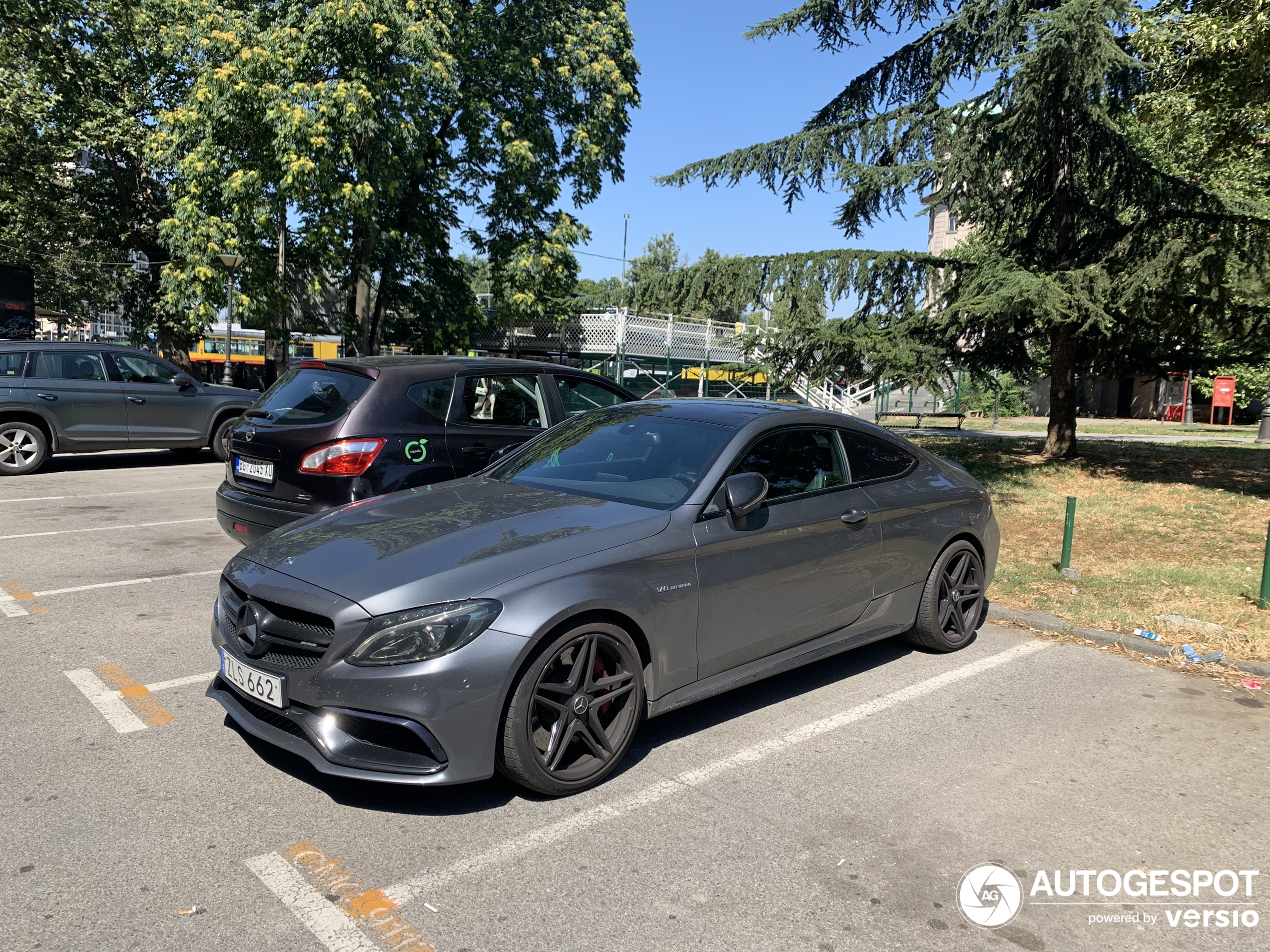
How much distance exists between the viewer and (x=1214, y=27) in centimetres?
916

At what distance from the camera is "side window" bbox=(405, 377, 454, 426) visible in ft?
21.3

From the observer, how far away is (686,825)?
11.4 ft

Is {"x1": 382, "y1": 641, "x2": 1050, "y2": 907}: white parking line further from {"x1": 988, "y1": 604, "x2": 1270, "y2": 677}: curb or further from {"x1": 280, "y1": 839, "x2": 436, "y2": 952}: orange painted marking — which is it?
{"x1": 988, "y1": 604, "x2": 1270, "y2": 677}: curb

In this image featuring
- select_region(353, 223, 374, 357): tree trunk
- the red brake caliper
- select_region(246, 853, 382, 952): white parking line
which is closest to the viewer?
select_region(246, 853, 382, 952): white parking line

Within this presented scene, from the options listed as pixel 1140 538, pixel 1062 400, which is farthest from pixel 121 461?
pixel 1062 400

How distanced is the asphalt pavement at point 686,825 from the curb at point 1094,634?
0.33m

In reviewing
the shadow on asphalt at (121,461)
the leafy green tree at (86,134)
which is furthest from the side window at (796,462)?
the leafy green tree at (86,134)

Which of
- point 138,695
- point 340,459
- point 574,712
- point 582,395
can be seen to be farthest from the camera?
point 582,395

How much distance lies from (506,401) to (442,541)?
11.3ft

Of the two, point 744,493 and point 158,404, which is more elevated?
point 744,493

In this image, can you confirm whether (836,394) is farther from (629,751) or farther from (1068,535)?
(629,751)

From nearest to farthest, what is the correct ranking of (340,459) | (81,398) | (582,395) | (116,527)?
(340,459)
(582,395)
(116,527)
(81,398)

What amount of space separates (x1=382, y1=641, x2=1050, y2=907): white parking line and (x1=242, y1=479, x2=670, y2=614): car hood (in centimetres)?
89

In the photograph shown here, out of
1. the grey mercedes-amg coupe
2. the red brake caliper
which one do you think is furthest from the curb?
the red brake caliper
